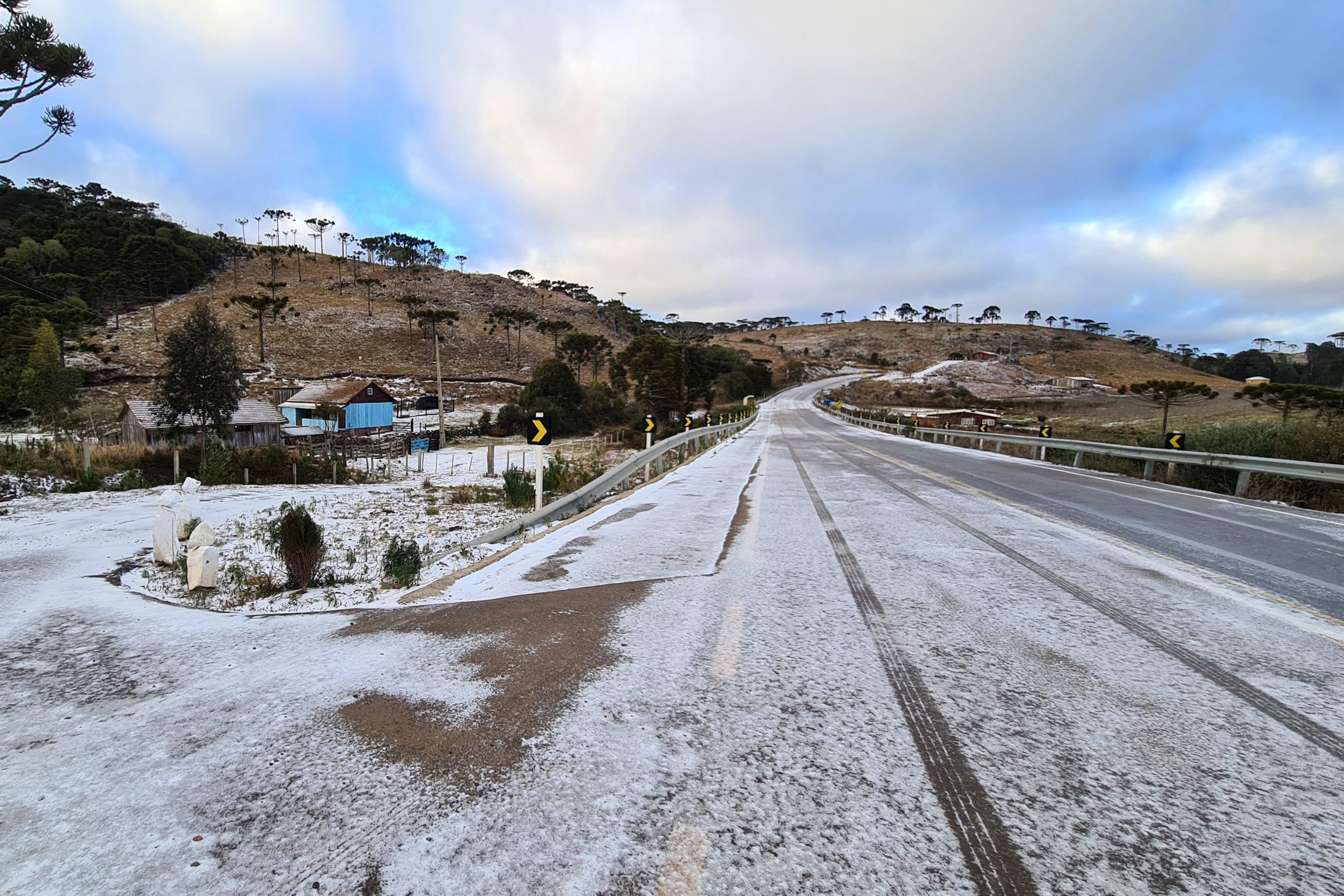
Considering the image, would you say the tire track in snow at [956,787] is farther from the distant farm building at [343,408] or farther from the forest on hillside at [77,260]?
the forest on hillside at [77,260]

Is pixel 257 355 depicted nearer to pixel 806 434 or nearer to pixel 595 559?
pixel 806 434

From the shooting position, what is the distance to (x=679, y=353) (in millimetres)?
62344

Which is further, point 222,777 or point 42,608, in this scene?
point 42,608

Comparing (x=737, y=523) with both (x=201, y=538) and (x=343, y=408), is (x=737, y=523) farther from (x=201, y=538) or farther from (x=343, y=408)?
(x=343, y=408)

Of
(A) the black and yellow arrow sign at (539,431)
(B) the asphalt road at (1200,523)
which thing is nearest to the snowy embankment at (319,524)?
(A) the black and yellow arrow sign at (539,431)

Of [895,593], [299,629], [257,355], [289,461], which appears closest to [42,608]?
[299,629]

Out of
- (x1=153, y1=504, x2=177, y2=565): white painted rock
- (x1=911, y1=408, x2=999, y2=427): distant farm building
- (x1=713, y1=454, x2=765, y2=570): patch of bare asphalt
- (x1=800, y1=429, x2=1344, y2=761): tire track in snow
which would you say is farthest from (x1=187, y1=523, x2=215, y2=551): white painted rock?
(x1=911, y1=408, x2=999, y2=427): distant farm building

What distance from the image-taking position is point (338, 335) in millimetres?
86875

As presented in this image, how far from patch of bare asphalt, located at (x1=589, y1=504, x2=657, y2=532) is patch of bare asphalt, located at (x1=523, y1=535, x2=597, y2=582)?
707mm

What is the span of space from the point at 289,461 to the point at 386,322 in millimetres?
81540

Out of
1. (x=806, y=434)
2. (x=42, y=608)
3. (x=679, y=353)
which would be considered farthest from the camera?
(x=679, y=353)

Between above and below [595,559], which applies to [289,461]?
below

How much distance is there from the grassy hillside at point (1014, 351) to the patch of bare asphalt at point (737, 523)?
12761 centimetres

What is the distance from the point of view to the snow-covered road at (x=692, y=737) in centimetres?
185
